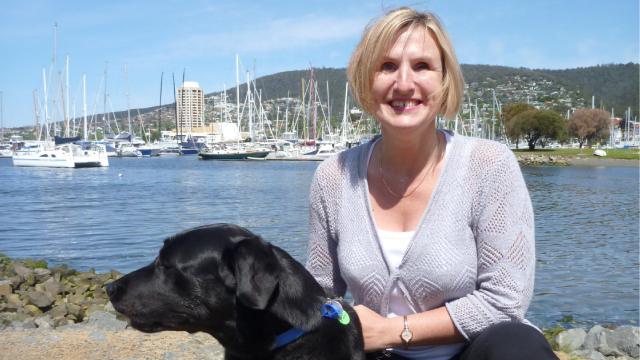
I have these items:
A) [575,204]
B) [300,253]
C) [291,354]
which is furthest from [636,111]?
[291,354]

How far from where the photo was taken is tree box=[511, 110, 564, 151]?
209ft

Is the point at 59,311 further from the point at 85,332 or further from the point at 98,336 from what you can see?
the point at 98,336

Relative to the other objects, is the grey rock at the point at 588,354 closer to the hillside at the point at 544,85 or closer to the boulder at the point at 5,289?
the boulder at the point at 5,289

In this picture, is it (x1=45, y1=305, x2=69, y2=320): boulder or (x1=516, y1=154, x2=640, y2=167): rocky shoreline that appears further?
(x1=516, y1=154, x2=640, y2=167): rocky shoreline

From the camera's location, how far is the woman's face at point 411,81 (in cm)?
262

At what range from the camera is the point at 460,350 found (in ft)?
8.30

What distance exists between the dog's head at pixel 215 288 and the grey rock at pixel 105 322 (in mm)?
3098

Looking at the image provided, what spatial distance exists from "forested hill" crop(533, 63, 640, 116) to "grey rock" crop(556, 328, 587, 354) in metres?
116

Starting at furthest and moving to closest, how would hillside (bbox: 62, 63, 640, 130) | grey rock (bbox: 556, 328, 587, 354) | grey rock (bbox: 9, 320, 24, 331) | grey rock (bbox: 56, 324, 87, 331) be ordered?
hillside (bbox: 62, 63, 640, 130), grey rock (bbox: 556, 328, 587, 354), grey rock (bbox: 9, 320, 24, 331), grey rock (bbox: 56, 324, 87, 331)

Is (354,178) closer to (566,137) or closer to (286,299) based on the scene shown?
(286,299)

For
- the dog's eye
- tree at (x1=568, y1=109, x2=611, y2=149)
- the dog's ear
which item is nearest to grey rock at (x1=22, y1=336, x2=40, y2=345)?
the dog's eye

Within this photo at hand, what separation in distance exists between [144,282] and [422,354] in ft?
4.00

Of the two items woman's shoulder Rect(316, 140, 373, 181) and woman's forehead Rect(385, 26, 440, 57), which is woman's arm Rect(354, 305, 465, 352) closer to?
woman's shoulder Rect(316, 140, 373, 181)

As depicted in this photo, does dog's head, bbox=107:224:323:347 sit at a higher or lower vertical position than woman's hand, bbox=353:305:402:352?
higher
